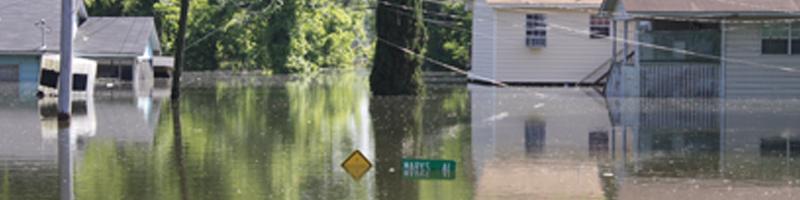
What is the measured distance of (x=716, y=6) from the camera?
120 ft

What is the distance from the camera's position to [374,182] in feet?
55.9

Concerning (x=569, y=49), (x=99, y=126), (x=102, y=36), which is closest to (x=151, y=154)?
(x=99, y=126)

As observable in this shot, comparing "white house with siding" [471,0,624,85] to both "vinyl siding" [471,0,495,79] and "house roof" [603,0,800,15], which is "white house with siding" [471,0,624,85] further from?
"house roof" [603,0,800,15]

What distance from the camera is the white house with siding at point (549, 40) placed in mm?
46906

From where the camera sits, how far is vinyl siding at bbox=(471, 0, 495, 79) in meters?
48.5

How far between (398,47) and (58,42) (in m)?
18.0

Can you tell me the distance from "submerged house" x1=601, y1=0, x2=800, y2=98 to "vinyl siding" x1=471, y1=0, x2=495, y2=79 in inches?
380

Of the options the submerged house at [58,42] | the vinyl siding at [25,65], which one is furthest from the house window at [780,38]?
the vinyl siding at [25,65]

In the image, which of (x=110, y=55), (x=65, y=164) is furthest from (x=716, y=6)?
(x=110, y=55)

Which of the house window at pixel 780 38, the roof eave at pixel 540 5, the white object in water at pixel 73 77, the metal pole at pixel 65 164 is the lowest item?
the metal pole at pixel 65 164

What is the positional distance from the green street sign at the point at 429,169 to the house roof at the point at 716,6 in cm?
1953

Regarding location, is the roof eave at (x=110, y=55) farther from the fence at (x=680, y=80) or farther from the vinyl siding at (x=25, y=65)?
the fence at (x=680, y=80)

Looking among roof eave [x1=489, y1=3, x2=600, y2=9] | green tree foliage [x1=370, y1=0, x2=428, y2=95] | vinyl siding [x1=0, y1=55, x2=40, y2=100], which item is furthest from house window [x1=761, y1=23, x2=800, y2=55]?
vinyl siding [x1=0, y1=55, x2=40, y2=100]

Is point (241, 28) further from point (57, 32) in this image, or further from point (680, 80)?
point (680, 80)
